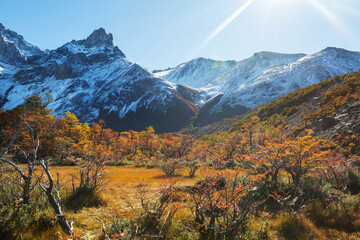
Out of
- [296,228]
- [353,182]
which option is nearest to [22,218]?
[296,228]

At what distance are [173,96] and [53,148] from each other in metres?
153

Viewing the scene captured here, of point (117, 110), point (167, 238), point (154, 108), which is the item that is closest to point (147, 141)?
point (167, 238)

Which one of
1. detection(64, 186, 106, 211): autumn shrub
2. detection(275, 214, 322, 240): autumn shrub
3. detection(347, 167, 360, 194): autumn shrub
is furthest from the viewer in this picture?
detection(347, 167, 360, 194): autumn shrub

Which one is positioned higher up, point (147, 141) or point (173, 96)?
point (173, 96)

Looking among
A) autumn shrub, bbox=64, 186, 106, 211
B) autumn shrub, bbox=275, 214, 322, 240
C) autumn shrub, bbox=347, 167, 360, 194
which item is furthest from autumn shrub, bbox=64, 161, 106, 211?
autumn shrub, bbox=347, 167, 360, 194

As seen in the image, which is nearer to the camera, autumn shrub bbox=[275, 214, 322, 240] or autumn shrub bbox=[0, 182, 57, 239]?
autumn shrub bbox=[0, 182, 57, 239]

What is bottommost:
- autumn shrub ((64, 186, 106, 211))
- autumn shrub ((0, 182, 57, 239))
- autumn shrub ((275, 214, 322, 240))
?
autumn shrub ((275, 214, 322, 240))

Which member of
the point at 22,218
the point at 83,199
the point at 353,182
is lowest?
the point at 353,182

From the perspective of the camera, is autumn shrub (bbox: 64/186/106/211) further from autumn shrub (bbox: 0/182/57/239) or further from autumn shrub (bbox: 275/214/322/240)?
autumn shrub (bbox: 275/214/322/240)

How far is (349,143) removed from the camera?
13906 mm

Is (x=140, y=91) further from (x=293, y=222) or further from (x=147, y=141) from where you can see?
(x=293, y=222)

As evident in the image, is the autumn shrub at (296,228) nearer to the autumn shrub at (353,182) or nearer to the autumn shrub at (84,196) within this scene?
the autumn shrub at (353,182)

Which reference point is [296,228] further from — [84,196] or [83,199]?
[84,196]

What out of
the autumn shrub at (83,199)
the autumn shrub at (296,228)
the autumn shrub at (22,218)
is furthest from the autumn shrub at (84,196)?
the autumn shrub at (296,228)
